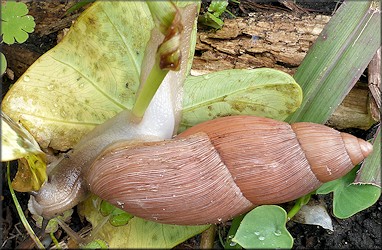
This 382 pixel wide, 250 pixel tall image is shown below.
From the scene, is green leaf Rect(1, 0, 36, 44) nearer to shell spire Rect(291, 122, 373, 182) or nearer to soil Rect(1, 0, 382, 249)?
soil Rect(1, 0, 382, 249)

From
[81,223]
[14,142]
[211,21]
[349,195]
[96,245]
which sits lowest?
[81,223]

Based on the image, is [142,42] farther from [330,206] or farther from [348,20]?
[330,206]

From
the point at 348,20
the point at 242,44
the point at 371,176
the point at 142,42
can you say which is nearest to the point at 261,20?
the point at 242,44

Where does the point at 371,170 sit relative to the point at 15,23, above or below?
below

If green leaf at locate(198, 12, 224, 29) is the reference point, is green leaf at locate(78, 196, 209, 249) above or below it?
below

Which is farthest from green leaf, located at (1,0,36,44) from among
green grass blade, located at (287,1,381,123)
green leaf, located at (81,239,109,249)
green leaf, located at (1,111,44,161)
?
green grass blade, located at (287,1,381,123)

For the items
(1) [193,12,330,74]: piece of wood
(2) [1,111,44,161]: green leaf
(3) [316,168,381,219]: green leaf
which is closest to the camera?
(2) [1,111,44,161]: green leaf

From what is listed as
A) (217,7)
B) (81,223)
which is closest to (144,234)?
(81,223)

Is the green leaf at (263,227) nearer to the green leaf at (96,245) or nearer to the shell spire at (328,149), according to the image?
the shell spire at (328,149)

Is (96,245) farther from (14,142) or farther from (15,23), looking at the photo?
(15,23)
